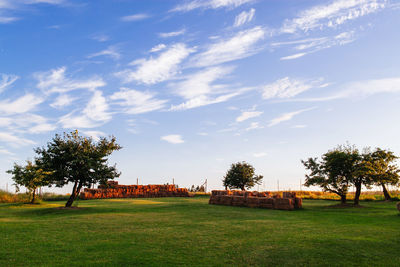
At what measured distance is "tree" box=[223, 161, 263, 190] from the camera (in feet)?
177

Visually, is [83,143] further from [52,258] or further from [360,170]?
[360,170]

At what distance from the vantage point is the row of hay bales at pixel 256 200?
82.5ft

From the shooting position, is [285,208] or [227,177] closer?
[285,208]

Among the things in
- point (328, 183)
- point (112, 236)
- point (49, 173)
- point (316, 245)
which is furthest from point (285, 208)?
point (49, 173)

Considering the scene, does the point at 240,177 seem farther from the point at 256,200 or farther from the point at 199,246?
the point at 199,246

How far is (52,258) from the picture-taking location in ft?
27.3

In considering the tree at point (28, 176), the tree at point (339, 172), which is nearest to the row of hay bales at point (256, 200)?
the tree at point (339, 172)

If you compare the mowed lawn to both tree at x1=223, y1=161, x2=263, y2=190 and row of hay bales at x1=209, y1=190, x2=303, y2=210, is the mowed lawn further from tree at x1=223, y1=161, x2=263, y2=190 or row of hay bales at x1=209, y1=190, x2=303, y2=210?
tree at x1=223, y1=161, x2=263, y2=190

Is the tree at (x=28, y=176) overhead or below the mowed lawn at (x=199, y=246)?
overhead

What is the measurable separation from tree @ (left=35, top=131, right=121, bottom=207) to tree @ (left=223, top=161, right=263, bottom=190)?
3210 cm

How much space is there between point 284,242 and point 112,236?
640 centimetres

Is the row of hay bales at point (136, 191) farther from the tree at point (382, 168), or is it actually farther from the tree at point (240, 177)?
the tree at point (382, 168)

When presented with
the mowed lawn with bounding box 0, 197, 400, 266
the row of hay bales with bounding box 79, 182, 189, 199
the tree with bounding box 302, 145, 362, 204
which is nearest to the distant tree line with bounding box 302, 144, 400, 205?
the tree with bounding box 302, 145, 362, 204

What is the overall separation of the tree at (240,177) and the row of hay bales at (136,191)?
885 centimetres
